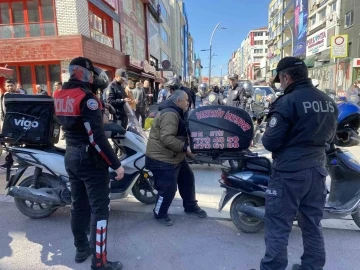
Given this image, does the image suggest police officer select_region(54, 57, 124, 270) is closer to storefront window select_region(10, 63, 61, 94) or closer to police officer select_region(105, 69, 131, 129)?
police officer select_region(105, 69, 131, 129)

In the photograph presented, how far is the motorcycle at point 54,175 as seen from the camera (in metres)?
3.27

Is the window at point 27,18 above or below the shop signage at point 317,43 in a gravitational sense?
below

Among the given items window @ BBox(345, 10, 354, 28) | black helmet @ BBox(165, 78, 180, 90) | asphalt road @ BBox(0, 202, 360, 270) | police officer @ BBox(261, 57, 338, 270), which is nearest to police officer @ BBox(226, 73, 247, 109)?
black helmet @ BBox(165, 78, 180, 90)

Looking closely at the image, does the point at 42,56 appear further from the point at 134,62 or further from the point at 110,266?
the point at 110,266

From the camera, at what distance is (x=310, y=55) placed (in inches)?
1256

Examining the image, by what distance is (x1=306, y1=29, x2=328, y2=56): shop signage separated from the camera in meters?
27.5

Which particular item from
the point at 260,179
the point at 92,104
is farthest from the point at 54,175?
the point at 260,179

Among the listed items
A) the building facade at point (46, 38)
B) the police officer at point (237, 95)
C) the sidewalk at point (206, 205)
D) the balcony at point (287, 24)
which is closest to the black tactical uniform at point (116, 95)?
the sidewalk at point (206, 205)

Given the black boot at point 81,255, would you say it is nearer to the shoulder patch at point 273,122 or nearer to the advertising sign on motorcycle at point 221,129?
the advertising sign on motorcycle at point 221,129

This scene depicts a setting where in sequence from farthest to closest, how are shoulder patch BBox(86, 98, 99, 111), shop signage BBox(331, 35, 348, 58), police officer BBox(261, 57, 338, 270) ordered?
→ shop signage BBox(331, 35, 348, 58) → shoulder patch BBox(86, 98, 99, 111) → police officer BBox(261, 57, 338, 270)

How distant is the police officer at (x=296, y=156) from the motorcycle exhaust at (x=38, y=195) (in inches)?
93.9

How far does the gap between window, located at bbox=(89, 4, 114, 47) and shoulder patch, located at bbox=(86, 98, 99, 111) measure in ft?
36.8

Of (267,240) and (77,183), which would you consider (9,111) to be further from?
(267,240)

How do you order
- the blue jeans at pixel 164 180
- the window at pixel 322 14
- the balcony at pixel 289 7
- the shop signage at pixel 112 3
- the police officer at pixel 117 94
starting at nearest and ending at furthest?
the blue jeans at pixel 164 180 → the police officer at pixel 117 94 → the shop signage at pixel 112 3 → the window at pixel 322 14 → the balcony at pixel 289 7
